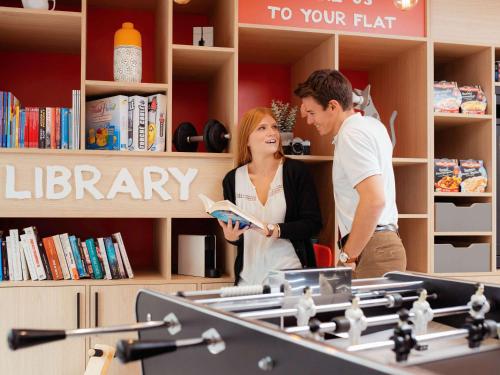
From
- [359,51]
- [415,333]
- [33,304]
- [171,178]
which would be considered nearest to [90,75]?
[171,178]

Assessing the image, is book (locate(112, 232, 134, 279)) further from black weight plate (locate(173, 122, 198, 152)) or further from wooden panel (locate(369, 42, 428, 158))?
wooden panel (locate(369, 42, 428, 158))

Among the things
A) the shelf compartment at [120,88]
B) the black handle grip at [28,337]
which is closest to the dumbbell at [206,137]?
the shelf compartment at [120,88]

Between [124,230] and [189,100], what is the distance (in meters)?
0.85

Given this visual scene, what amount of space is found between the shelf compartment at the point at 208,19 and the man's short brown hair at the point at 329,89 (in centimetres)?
54

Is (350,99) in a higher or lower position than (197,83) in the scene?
lower

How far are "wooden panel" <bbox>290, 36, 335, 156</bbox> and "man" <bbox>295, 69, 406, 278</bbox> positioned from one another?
42 cm

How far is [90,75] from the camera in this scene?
10.9 ft

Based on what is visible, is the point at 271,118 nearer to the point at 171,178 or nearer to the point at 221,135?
the point at 221,135

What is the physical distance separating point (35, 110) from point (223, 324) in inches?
79.7

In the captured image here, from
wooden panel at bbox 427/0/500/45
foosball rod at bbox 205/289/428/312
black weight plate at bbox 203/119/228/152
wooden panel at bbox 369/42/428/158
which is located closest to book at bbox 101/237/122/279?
black weight plate at bbox 203/119/228/152

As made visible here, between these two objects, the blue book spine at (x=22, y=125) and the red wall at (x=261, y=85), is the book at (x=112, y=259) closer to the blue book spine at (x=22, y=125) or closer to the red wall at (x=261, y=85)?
the blue book spine at (x=22, y=125)

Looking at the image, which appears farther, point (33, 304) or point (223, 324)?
point (33, 304)

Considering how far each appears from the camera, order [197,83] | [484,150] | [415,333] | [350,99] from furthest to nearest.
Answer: [197,83] → [484,150] → [350,99] → [415,333]

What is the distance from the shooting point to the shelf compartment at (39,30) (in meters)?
2.76
